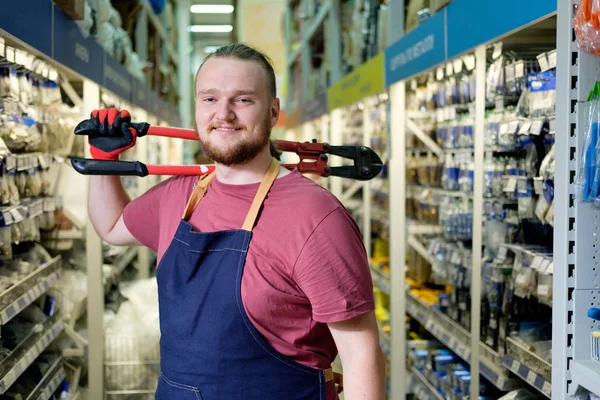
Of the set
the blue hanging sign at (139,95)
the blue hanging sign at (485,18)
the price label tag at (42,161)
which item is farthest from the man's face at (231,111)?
the blue hanging sign at (139,95)

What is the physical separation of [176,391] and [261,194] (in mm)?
553

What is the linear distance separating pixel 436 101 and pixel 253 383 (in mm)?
2808

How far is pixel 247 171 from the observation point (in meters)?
1.88

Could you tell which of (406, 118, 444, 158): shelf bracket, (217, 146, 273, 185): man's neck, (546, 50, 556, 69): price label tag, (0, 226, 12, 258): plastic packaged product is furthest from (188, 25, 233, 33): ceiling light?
(217, 146, 273, 185): man's neck

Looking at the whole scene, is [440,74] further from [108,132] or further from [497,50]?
[108,132]

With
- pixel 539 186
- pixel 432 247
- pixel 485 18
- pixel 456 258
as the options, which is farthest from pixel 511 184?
pixel 432 247

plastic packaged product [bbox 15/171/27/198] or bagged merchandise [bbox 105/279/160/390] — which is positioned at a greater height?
plastic packaged product [bbox 15/171/27/198]

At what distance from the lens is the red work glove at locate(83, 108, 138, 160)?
6.58ft

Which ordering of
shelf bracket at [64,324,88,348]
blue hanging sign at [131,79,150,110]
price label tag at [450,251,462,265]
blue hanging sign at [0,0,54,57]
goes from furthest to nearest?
blue hanging sign at [131,79,150,110]
shelf bracket at [64,324,88,348]
price label tag at [450,251,462,265]
blue hanging sign at [0,0,54,57]

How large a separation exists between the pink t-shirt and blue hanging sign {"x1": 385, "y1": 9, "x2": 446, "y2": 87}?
1.59 m

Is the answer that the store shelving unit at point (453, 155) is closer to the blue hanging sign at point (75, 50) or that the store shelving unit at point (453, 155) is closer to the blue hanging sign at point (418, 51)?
the blue hanging sign at point (418, 51)

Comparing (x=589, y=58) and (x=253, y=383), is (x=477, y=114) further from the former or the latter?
(x=253, y=383)

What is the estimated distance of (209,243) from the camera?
5.84 ft

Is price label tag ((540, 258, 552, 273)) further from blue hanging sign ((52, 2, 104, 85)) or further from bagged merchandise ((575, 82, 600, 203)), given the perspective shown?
blue hanging sign ((52, 2, 104, 85))
